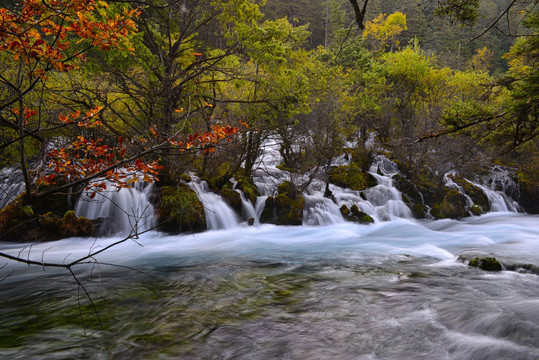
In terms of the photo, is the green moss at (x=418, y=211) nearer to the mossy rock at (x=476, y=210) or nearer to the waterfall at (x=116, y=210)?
the mossy rock at (x=476, y=210)

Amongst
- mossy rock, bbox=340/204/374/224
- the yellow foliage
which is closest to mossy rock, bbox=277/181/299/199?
mossy rock, bbox=340/204/374/224

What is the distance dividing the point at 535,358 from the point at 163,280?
628 cm

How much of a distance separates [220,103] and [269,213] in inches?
202

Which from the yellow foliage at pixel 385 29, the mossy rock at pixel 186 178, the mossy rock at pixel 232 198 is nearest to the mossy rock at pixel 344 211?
the mossy rock at pixel 232 198

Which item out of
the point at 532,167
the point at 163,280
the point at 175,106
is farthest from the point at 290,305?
the point at 532,167

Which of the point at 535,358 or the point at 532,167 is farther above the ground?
the point at 532,167

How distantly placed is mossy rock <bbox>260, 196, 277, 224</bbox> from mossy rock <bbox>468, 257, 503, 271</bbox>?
7.62 metres

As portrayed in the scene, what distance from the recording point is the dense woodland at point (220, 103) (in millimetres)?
3392

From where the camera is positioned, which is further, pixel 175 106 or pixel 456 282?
pixel 175 106

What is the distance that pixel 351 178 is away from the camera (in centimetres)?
1789

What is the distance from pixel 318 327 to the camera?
455 cm

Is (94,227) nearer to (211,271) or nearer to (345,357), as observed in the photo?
(211,271)

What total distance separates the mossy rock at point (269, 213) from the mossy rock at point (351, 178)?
4783 mm

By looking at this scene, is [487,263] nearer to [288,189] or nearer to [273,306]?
[273,306]
